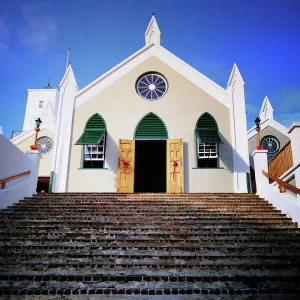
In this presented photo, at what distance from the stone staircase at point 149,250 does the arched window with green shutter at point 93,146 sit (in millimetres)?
4505

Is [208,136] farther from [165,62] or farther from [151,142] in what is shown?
[165,62]

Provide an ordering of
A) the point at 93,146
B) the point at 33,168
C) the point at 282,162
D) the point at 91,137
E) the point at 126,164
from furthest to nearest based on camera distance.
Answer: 1. the point at 93,146
2. the point at 91,137
3. the point at 126,164
4. the point at 33,168
5. the point at 282,162

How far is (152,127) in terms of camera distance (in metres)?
14.3

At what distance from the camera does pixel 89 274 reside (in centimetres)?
565

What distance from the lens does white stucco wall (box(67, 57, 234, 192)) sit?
13.5 meters

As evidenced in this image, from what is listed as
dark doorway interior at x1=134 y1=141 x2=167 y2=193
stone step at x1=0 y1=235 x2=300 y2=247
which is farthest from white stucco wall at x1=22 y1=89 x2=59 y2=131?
stone step at x1=0 y1=235 x2=300 y2=247

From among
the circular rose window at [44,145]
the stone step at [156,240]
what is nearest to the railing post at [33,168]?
the stone step at [156,240]

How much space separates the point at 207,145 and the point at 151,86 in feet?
13.4

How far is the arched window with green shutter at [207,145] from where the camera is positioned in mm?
13609

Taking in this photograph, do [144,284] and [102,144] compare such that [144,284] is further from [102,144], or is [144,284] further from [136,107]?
[136,107]

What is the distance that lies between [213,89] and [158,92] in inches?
106

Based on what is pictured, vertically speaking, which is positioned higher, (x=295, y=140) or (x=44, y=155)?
(x=44, y=155)

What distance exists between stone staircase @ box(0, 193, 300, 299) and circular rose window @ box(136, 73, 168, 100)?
22.7ft

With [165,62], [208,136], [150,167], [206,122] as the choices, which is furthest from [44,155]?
[208,136]
